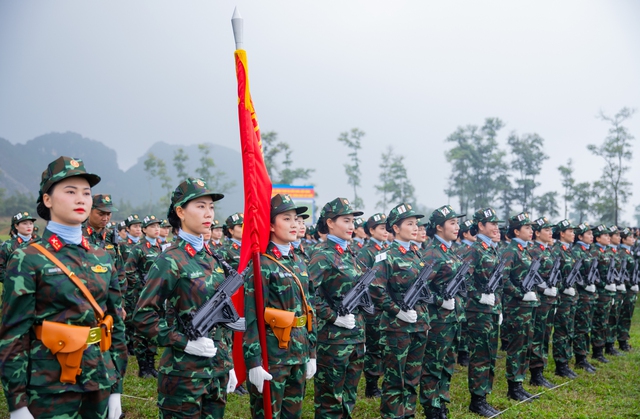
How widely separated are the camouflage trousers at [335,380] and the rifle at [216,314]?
1776mm

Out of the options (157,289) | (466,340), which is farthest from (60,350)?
(466,340)

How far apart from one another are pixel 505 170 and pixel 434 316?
42410 mm

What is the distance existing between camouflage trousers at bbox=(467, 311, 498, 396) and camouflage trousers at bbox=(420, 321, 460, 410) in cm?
59

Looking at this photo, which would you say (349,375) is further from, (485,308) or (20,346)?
(20,346)

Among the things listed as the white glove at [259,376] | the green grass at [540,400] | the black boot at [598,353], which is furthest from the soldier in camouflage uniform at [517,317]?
the white glove at [259,376]

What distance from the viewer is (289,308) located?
4484 millimetres

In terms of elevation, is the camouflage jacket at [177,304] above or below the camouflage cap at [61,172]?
below

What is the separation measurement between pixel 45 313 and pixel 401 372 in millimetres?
4119

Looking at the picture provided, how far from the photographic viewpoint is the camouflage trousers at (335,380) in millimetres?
5340

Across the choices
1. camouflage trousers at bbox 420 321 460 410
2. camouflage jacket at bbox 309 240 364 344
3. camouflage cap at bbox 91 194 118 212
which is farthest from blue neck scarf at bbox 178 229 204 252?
camouflage trousers at bbox 420 321 460 410

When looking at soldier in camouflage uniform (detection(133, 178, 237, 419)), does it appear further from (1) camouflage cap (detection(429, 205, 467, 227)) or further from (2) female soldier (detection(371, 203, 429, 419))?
(1) camouflage cap (detection(429, 205, 467, 227))

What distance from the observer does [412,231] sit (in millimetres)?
6523

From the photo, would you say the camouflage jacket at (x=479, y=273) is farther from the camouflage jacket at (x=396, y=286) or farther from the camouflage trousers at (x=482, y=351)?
the camouflage jacket at (x=396, y=286)

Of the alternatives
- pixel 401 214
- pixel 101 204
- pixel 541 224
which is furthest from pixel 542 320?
pixel 101 204
